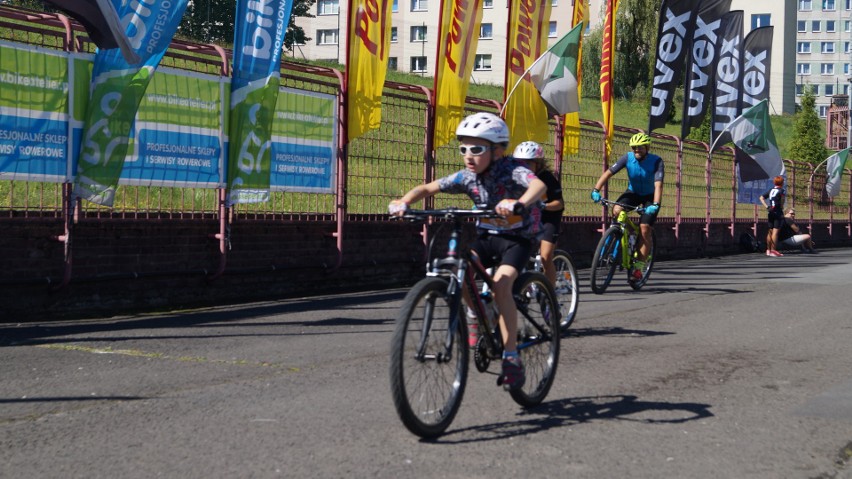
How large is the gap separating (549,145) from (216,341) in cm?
1118

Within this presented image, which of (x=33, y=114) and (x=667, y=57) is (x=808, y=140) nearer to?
(x=667, y=57)

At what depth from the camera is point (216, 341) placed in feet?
30.2

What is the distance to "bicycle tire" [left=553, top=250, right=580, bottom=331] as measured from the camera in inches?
396

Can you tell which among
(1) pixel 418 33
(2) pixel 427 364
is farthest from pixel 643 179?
(1) pixel 418 33

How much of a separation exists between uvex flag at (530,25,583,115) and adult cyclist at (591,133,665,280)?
13.7 feet

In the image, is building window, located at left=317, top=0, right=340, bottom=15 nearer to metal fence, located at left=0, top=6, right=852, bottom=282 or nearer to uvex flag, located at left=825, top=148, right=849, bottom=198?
uvex flag, located at left=825, top=148, right=849, bottom=198

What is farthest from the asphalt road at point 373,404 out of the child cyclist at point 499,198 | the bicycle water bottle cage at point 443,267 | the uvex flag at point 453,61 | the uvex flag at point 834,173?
the uvex flag at point 834,173

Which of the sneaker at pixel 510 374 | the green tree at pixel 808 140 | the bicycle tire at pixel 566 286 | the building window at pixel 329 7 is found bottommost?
the sneaker at pixel 510 374

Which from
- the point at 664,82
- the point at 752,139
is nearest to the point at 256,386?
the point at 664,82

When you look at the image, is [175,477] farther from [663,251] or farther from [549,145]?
[663,251]

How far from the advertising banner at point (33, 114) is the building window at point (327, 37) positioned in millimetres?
88583

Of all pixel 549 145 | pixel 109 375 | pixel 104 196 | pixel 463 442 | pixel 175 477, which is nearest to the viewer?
pixel 175 477

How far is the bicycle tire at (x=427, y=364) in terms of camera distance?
5238 millimetres

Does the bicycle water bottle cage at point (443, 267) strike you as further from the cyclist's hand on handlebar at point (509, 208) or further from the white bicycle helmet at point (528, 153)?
the white bicycle helmet at point (528, 153)
